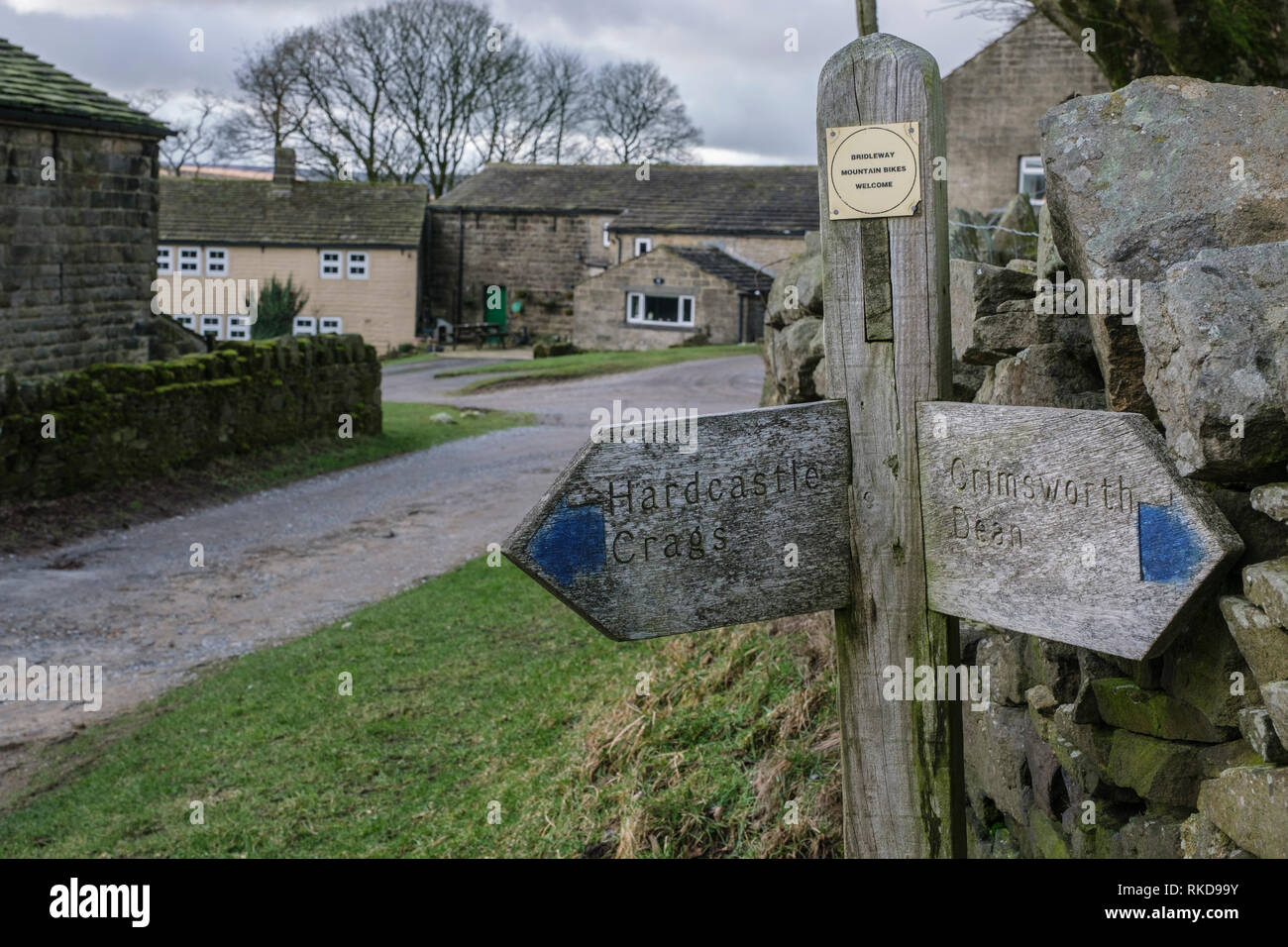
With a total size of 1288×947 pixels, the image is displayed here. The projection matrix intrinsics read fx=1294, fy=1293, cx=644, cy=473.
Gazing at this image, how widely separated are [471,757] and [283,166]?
4217 centimetres

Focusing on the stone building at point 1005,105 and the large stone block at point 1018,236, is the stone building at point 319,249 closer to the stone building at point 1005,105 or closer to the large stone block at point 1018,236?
the stone building at point 1005,105

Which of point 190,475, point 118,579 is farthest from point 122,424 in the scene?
point 118,579

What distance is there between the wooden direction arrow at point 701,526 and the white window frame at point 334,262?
43.6 m

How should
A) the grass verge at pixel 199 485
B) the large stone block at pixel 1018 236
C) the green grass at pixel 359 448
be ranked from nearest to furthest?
the large stone block at pixel 1018 236 < the grass verge at pixel 199 485 < the green grass at pixel 359 448

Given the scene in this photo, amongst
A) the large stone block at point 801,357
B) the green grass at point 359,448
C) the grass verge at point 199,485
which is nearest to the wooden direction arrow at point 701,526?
the large stone block at point 801,357

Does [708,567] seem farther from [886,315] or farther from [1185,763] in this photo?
[1185,763]


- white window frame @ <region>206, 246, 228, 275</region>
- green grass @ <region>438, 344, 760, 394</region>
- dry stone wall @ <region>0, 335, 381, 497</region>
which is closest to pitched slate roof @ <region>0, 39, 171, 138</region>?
dry stone wall @ <region>0, 335, 381, 497</region>

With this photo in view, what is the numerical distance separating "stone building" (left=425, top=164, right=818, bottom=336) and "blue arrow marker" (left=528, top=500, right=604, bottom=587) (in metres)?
42.1

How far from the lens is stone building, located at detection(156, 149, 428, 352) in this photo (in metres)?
44.3

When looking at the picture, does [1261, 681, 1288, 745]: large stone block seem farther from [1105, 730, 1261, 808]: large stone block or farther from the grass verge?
the grass verge

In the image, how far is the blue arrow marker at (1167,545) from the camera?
2.41 metres

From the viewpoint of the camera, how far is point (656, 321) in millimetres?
41156

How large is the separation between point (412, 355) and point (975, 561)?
40239 millimetres

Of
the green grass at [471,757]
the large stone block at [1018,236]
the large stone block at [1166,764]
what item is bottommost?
the green grass at [471,757]
